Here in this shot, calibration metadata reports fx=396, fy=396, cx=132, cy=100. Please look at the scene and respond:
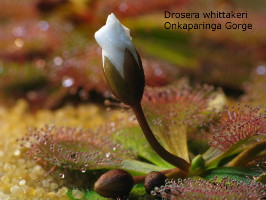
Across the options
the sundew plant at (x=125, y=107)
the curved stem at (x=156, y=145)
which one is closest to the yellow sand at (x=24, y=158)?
the sundew plant at (x=125, y=107)

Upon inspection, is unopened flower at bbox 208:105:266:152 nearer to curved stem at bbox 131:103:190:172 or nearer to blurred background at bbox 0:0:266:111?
curved stem at bbox 131:103:190:172

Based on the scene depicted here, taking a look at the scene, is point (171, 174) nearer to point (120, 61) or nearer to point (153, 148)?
point (153, 148)

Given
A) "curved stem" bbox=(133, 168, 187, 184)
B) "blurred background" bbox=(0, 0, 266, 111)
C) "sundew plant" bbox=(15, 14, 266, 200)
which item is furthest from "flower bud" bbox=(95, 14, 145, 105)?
"blurred background" bbox=(0, 0, 266, 111)

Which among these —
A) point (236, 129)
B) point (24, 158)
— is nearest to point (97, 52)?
point (24, 158)

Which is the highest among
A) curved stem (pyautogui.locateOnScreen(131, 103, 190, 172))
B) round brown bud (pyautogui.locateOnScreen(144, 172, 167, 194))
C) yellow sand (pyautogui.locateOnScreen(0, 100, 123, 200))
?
curved stem (pyautogui.locateOnScreen(131, 103, 190, 172))

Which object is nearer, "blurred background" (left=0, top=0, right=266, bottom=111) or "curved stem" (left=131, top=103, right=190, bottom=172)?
"curved stem" (left=131, top=103, right=190, bottom=172)

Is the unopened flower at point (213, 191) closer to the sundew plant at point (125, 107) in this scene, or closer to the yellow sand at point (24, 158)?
the sundew plant at point (125, 107)
